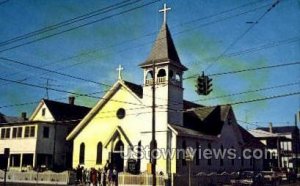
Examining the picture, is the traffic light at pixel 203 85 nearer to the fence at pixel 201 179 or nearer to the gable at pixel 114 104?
the fence at pixel 201 179

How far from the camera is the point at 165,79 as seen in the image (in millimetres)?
38906

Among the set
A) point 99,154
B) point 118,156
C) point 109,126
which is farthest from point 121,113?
point 99,154

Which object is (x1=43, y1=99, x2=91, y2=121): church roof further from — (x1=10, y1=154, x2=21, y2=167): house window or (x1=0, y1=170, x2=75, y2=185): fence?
(x1=0, y1=170, x2=75, y2=185): fence

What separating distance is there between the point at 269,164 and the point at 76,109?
28695mm

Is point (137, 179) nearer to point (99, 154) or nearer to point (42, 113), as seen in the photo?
point (99, 154)

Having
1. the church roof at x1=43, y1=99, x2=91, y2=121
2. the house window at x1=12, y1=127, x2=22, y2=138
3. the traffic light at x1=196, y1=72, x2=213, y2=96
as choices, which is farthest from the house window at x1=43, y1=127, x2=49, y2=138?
the traffic light at x1=196, y1=72, x2=213, y2=96

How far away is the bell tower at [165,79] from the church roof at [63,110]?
17.1 meters

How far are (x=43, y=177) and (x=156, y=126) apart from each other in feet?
39.5

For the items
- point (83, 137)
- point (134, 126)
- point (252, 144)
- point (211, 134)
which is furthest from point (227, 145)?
point (83, 137)

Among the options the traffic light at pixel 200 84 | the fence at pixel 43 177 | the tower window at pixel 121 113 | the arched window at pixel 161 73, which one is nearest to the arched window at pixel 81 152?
the fence at pixel 43 177

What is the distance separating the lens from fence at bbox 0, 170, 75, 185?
3742 cm

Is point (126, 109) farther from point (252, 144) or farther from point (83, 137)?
point (252, 144)

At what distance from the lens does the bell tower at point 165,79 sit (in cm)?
3828

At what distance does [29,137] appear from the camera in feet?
158
